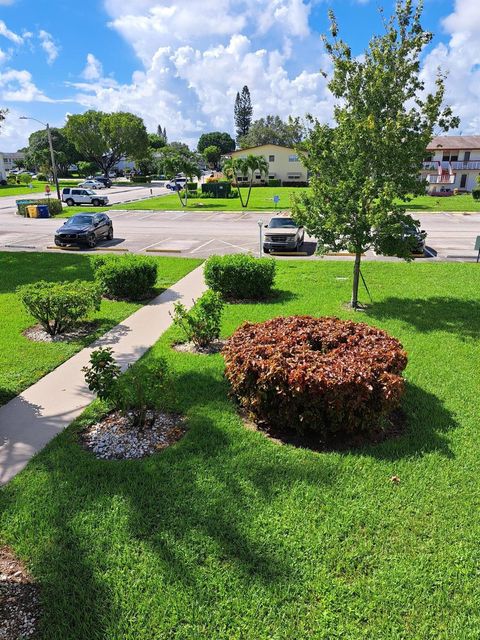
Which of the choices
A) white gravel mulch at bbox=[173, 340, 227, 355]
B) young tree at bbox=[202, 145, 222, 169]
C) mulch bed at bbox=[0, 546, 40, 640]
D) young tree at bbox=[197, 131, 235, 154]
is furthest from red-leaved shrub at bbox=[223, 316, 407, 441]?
young tree at bbox=[197, 131, 235, 154]

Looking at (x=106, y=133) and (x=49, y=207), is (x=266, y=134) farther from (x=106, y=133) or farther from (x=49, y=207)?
(x=49, y=207)

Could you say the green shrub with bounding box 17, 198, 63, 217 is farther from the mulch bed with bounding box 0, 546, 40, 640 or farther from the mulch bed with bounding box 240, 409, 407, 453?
the mulch bed with bounding box 0, 546, 40, 640

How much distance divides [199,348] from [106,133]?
236 feet

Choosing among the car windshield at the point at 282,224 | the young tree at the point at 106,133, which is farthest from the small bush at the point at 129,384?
the young tree at the point at 106,133

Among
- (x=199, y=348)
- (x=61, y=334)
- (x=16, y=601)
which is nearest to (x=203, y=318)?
(x=199, y=348)

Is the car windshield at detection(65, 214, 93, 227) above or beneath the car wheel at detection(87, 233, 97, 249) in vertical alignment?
above

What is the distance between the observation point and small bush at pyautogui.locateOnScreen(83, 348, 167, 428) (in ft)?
18.3

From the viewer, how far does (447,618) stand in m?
3.37

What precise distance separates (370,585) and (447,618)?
21.9 inches

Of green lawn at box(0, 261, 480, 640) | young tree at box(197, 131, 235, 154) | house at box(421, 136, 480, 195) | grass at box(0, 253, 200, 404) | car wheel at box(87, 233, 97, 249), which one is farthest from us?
young tree at box(197, 131, 235, 154)

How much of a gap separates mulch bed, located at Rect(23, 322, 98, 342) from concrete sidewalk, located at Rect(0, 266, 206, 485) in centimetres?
53

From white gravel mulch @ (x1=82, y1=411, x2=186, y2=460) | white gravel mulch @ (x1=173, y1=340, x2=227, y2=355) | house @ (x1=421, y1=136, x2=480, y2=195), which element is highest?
house @ (x1=421, y1=136, x2=480, y2=195)

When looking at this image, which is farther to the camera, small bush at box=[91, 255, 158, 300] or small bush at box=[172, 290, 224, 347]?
small bush at box=[91, 255, 158, 300]

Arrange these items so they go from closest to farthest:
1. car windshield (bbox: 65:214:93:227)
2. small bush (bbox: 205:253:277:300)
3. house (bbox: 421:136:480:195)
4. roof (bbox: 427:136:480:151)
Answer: small bush (bbox: 205:253:277:300) → car windshield (bbox: 65:214:93:227) → house (bbox: 421:136:480:195) → roof (bbox: 427:136:480:151)
